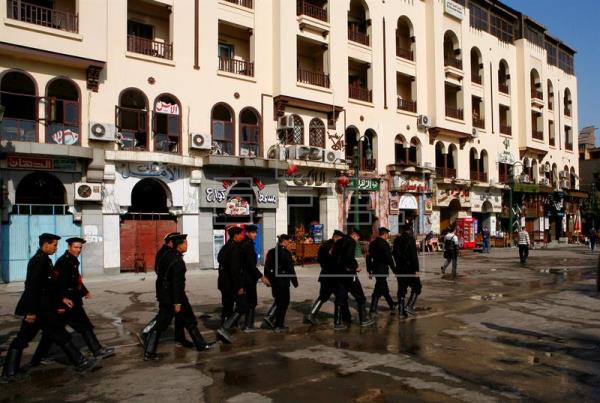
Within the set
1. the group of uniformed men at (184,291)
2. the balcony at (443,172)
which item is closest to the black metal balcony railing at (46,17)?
the group of uniformed men at (184,291)

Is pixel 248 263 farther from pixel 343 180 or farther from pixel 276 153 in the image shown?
pixel 343 180

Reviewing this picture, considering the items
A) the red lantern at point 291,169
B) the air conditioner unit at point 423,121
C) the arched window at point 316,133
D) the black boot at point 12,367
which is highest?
the air conditioner unit at point 423,121

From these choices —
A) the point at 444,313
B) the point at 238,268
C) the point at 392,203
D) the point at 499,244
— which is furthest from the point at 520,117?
the point at 238,268

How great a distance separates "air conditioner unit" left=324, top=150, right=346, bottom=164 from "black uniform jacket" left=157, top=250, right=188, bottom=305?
57.4 feet

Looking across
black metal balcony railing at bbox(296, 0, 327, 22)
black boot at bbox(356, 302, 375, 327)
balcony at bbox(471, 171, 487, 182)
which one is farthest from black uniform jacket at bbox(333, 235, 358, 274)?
balcony at bbox(471, 171, 487, 182)

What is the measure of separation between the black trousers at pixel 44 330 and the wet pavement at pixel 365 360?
0.47 metres

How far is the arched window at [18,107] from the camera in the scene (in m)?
17.1

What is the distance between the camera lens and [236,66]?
23.0 m

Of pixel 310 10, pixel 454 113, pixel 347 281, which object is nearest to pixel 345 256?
pixel 347 281

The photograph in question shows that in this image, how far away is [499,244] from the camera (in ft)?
118

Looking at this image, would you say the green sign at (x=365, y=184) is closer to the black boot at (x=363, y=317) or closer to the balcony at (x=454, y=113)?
the balcony at (x=454, y=113)

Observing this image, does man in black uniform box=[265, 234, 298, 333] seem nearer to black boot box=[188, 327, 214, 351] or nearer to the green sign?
black boot box=[188, 327, 214, 351]

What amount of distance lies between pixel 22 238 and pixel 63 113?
437cm

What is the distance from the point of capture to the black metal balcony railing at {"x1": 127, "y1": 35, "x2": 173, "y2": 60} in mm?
19941
